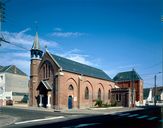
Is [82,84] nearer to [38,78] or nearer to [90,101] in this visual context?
[90,101]

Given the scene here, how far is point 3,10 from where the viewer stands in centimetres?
1700

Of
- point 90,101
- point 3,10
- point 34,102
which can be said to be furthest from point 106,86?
point 3,10

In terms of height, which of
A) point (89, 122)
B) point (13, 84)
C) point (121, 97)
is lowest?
point (121, 97)

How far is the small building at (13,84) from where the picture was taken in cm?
6362

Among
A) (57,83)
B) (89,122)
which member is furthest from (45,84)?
(89,122)

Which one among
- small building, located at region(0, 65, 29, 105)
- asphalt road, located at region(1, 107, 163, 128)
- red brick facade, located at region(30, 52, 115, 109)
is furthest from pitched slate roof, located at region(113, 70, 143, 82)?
asphalt road, located at region(1, 107, 163, 128)

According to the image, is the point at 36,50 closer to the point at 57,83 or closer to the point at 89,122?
the point at 57,83

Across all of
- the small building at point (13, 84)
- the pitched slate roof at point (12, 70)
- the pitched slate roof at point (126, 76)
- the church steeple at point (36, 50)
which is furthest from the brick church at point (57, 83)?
the pitched slate roof at point (12, 70)

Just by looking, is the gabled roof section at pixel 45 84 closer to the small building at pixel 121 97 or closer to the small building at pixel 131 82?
the small building at pixel 121 97

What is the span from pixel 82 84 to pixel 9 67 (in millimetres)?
30536

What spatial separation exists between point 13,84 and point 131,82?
34750 mm

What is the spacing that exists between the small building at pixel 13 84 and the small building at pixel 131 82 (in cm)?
2923

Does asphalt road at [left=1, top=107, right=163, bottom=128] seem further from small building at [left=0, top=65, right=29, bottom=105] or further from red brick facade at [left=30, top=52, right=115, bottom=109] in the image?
small building at [left=0, top=65, right=29, bottom=105]

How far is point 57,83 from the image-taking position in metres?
41.3
